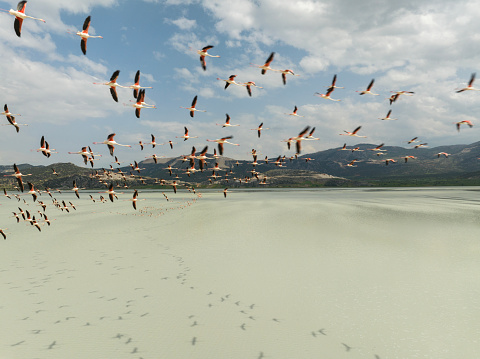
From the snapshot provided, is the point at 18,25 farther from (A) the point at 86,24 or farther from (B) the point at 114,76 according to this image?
(B) the point at 114,76

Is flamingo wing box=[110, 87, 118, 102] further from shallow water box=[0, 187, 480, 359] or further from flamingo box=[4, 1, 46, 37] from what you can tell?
shallow water box=[0, 187, 480, 359]

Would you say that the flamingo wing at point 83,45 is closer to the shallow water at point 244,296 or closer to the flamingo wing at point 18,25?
the flamingo wing at point 18,25

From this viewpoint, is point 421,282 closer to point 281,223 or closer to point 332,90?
point 332,90

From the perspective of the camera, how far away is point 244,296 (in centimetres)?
1141

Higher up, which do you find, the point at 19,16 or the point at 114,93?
the point at 19,16

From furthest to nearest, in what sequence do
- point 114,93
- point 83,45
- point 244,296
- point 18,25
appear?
point 114,93 → point 244,296 → point 83,45 → point 18,25

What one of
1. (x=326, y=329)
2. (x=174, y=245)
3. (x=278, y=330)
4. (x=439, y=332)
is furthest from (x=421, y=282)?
(x=174, y=245)

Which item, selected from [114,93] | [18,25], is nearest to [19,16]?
[18,25]

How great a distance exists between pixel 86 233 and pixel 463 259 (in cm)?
2829

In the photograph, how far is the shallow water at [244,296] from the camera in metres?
8.12

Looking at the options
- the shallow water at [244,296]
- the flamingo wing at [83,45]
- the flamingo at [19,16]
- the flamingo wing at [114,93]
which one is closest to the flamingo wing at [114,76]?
the flamingo wing at [114,93]

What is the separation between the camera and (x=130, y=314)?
398 inches

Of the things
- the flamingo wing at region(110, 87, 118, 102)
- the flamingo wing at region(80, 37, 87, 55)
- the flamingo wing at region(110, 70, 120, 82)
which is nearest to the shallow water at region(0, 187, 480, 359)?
the flamingo wing at region(110, 87, 118, 102)

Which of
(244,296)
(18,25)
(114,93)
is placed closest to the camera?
(18,25)
